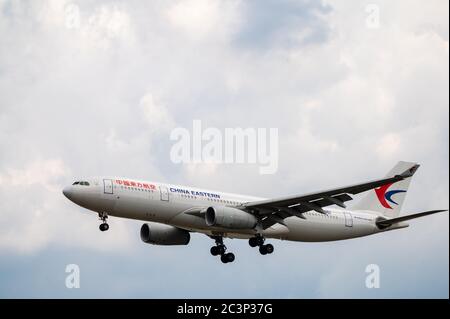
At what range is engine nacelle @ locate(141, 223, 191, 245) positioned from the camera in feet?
210

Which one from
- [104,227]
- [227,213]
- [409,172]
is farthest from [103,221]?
[409,172]

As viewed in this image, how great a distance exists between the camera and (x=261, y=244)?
60875 millimetres

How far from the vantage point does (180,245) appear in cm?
6462

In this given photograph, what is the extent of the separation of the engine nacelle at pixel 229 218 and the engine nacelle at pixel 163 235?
6950mm

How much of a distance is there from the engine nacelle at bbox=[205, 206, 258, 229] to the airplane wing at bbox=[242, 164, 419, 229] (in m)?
0.95

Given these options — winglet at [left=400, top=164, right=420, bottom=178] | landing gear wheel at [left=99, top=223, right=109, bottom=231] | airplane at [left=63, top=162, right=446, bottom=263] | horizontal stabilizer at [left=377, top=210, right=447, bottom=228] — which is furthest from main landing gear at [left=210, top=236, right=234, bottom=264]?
winglet at [left=400, top=164, right=420, bottom=178]

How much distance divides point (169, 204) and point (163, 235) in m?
8.03

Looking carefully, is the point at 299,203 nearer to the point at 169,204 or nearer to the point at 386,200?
the point at 169,204

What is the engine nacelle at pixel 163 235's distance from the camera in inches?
2515

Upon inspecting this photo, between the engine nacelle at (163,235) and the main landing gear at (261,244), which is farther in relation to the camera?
the engine nacelle at (163,235)

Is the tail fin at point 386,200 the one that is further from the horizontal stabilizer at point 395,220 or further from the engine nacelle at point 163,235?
the engine nacelle at point 163,235

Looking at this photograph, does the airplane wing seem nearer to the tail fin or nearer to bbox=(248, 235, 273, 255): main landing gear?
bbox=(248, 235, 273, 255): main landing gear

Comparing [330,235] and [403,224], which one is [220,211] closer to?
[330,235]

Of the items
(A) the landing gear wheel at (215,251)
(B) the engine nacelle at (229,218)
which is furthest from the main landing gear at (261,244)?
(A) the landing gear wheel at (215,251)
